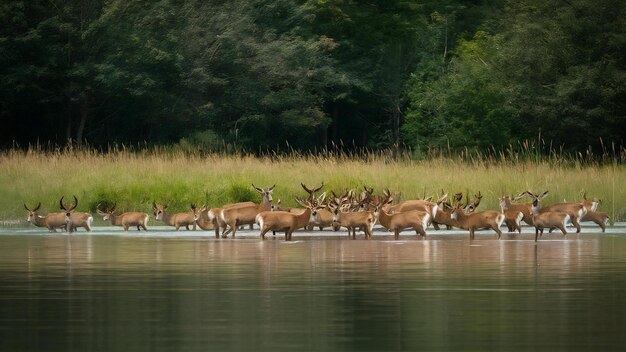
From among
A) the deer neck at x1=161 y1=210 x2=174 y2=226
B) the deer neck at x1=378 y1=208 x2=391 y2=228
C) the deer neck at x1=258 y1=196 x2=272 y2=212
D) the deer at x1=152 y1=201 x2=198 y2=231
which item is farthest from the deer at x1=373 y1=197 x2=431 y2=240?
the deer neck at x1=161 y1=210 x2=174 y2=226

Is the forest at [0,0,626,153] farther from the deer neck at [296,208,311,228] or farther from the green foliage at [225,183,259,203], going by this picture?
the deer neck at [296,208,311,228]

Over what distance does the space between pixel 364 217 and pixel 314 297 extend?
11.2 meters

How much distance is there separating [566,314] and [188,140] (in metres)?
44.2

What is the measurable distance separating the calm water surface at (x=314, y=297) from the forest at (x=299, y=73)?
28900 mm

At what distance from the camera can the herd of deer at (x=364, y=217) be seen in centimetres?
2461

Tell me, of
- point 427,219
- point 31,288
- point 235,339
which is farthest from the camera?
point 427,219

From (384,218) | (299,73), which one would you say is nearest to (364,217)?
(384,218)

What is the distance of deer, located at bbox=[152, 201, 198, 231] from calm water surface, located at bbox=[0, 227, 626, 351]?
591 centimetres

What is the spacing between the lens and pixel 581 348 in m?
10.2

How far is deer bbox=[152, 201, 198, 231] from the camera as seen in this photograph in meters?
29.0

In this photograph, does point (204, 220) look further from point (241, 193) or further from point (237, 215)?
point (241, 193)

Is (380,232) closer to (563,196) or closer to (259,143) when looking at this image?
(563,196)

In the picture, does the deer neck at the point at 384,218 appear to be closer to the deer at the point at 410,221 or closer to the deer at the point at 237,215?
the deer at the point at 410,221

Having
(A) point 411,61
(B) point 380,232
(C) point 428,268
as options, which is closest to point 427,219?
(B) point 380,232
